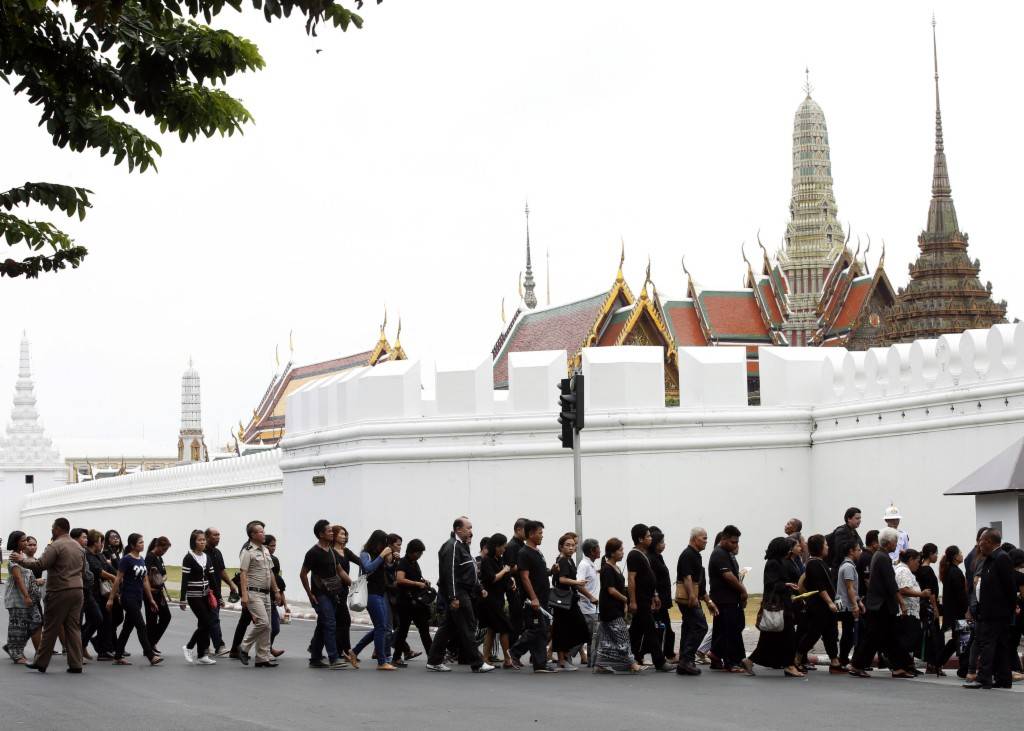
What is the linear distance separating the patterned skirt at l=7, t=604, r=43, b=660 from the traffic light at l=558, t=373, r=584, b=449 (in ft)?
17.6

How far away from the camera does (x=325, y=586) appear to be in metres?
15.3

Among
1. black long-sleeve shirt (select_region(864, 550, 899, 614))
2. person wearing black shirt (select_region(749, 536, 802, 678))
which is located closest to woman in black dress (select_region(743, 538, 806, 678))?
person wearing black shirt (select_region(749, 536, 802, 678))

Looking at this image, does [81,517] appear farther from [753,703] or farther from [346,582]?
[753,703]

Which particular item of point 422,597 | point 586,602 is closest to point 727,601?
point 586,602

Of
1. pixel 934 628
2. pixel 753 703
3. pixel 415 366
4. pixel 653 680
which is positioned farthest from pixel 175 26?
pixel 415 366

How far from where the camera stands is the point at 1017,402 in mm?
18844

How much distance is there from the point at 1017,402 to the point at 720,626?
18.2ft

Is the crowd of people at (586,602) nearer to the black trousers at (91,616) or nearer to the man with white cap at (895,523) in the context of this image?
the black trousers at (91,616)

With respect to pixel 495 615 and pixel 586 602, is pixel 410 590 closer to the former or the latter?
pixel 495 615

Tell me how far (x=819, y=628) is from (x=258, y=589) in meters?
4.75

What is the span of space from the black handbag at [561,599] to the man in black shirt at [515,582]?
0.35 meters

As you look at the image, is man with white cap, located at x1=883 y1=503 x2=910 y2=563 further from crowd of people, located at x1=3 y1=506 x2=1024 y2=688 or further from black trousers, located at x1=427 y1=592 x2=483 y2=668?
black trousers, located at x1=427 y1=592 x2=483 y2=668

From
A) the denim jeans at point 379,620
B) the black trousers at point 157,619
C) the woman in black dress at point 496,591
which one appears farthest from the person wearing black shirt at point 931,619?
the black trousers at point 157,619

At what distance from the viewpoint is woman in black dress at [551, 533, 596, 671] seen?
15148mm
